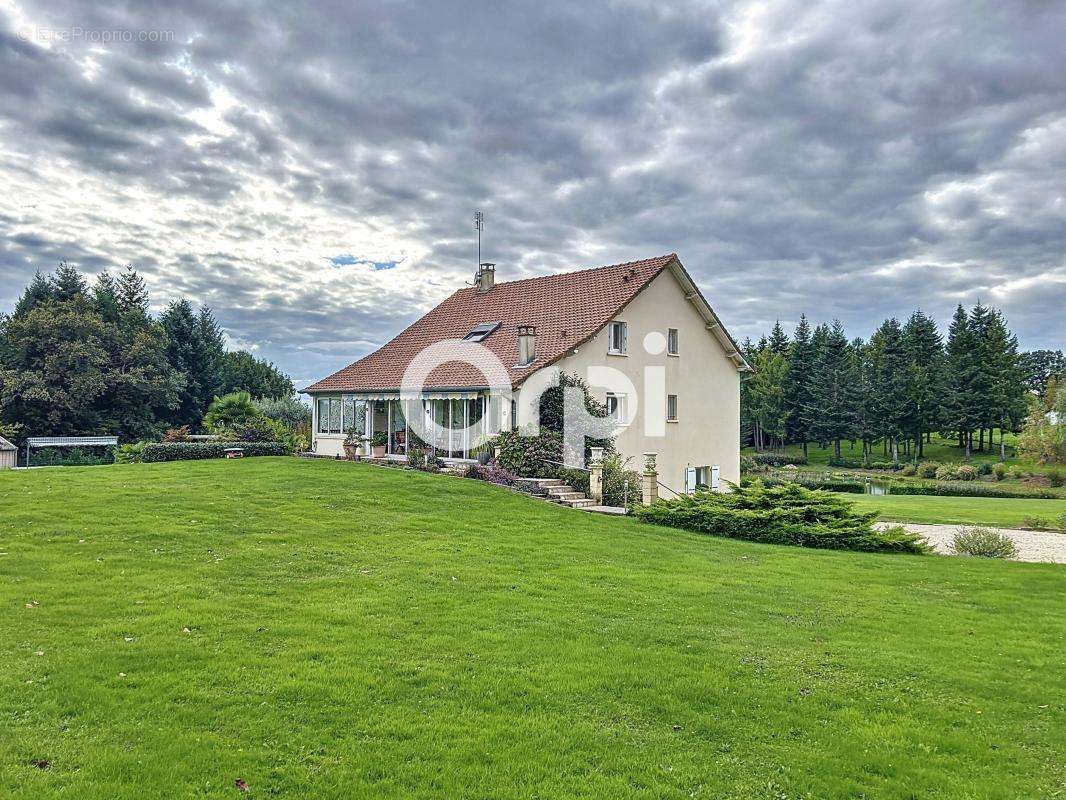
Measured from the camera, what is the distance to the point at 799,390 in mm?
68188

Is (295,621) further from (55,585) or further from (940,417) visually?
(940,417)

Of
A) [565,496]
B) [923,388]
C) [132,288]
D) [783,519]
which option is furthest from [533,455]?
[923,388]

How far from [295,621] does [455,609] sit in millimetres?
1869

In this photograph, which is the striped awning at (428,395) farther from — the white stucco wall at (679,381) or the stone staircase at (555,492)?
the stone staircase at (555,492)

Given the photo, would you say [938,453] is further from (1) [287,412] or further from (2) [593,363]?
(1) [287,412]

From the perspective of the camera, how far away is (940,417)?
193 feet

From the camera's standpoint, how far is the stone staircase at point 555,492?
19453 millimetres

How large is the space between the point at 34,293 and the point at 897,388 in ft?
226

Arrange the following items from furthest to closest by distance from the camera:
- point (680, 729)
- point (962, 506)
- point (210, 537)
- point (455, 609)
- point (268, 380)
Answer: point (268, 380), point (962, 506), point (210, 537), point (455, 609), point (680, 729)

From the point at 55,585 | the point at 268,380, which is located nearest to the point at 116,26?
the point at 55,585

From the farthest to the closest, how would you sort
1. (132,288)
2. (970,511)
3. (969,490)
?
(132,288)
(969,490)
(970,511)

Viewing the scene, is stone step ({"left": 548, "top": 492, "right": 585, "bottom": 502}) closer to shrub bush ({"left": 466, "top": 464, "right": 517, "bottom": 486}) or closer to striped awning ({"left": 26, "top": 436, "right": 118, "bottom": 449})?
shrub bush ({"left": 466, "top": 464, "right": 517, "bottom": 486})

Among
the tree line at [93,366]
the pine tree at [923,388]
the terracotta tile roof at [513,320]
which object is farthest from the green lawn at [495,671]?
the pine tree at [923,388]

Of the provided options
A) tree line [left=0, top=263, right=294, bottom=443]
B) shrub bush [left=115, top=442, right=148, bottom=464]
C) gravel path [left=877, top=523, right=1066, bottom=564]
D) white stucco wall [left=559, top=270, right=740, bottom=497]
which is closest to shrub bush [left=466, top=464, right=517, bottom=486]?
white stucco wall [left=559, top=270, right=740, bottom=497]
